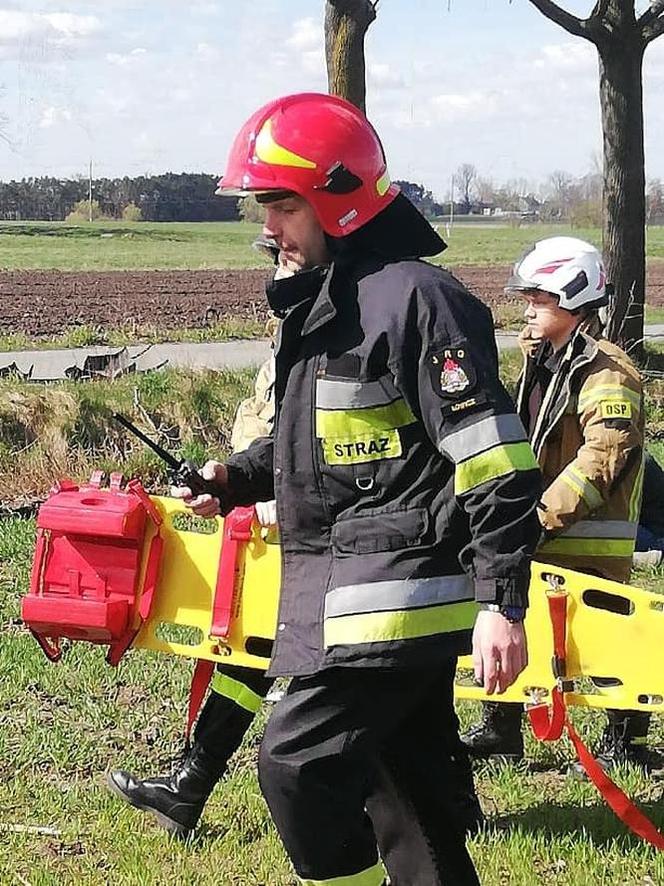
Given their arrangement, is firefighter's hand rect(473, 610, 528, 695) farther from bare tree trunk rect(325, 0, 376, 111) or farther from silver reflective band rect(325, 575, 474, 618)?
bare tree trunk rect(325, 0, 376, 111)

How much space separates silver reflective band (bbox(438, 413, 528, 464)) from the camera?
2.81 metres

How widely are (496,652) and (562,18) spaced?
9924mm

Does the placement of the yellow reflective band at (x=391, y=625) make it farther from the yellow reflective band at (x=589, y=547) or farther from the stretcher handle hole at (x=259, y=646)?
the yellow reflective band at (x=589, y=547)

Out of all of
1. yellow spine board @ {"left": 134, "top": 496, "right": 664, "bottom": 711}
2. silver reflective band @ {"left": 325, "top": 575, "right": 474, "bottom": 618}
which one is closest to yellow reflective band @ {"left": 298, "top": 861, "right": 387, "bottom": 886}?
silver reflective band @ {"left": 325, "top": 575, "right": 474, "bottom": 618}

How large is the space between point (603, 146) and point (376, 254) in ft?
31.2

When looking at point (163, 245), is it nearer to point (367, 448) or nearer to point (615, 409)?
point (615, 409)

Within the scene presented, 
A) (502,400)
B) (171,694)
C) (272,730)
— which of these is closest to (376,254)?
(502,400)

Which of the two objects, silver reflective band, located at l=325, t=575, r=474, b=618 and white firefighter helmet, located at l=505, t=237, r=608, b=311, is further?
white firefighter helmet, located at l=505, t=237, r=608, b=311

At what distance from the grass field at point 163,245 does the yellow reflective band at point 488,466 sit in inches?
1404

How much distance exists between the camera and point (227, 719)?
4.30m

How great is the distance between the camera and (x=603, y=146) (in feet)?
39.5

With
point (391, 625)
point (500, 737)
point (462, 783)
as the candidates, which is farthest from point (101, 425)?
point (391, 625)

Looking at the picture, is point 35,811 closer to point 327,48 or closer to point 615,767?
point 615,767

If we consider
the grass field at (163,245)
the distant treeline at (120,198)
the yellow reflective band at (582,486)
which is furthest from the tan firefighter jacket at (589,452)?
the distant treeline at (120,198)
